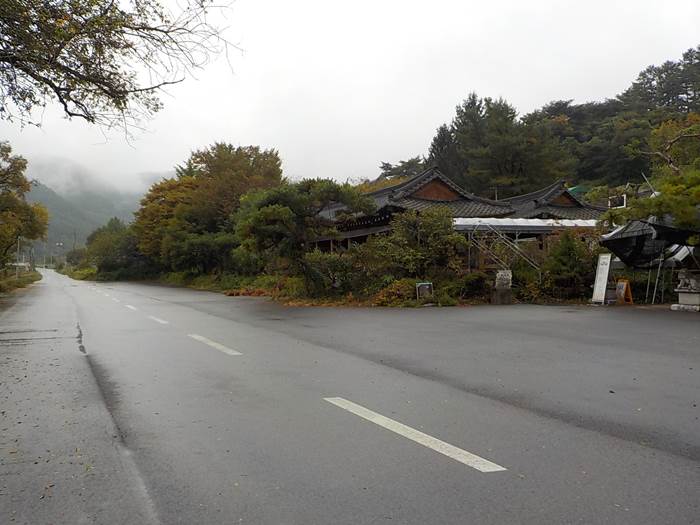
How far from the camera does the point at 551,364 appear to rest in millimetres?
7211

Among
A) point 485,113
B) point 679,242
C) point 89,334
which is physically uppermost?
point 485,113

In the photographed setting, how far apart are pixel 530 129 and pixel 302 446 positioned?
4460 cm

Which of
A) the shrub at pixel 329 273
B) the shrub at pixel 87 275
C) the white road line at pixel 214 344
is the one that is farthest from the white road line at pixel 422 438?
the shrub at pixel 87 275

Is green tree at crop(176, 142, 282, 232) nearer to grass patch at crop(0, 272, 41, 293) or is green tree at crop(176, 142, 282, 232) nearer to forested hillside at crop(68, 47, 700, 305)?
forested hillside at crop(68, 47, 700, 305)

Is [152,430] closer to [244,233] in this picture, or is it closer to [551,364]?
[551,364]

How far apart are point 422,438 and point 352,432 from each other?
0.55m

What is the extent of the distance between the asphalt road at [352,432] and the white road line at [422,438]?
0.7 inches

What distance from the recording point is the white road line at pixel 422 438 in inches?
140

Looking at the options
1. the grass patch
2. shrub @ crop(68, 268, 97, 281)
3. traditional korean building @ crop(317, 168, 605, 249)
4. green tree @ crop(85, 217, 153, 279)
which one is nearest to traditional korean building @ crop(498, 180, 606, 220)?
traditional korean building @ crop(317, 168, 605, 249)

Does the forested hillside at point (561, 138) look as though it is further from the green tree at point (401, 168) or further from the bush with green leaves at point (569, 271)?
the bush with green leaves at point (569, 271)

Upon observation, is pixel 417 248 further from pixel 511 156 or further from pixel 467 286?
pixel 511 156

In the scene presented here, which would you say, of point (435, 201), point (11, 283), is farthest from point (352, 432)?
point (11, 283)

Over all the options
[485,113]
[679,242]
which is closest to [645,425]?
[679,242]

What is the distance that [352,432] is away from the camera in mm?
4266
